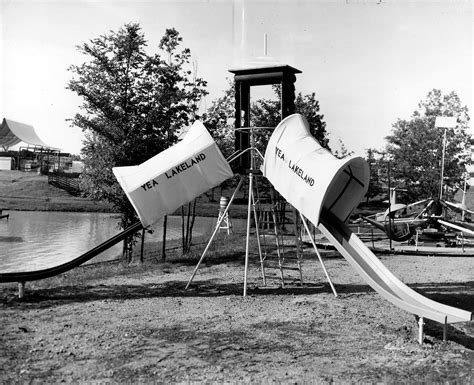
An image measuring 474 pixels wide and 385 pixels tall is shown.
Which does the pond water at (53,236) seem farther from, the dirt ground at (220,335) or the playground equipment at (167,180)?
the playground equipment at (167,180)

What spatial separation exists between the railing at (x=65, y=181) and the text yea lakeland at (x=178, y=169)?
3250 centimetres

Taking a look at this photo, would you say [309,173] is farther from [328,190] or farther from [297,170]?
[328,190]

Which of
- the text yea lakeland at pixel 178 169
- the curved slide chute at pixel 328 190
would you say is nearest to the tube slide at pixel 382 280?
the curved slide chute at pixel 328 190

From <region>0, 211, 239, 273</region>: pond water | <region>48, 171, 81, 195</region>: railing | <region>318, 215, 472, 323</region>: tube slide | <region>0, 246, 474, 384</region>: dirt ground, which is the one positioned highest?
<region>48, 171, 81, 195</region>: railing

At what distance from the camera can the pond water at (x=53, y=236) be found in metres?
15.3

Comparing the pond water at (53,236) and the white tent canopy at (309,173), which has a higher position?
the white tent canopy at (309,173)

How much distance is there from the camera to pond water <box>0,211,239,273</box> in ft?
50.3

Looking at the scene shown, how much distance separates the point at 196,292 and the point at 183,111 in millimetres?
5925

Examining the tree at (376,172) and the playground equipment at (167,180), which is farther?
the tree at (376,172)

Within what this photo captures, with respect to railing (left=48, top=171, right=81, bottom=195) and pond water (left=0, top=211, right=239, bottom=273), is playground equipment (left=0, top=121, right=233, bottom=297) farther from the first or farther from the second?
railing (left=48, top=171, right=81, bottom=195)

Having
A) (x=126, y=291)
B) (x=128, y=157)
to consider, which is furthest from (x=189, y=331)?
(x=128, y=157)

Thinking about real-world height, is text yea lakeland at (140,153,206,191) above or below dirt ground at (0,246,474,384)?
above

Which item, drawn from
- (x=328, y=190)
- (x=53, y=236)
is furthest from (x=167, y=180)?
(x=53, y=236)

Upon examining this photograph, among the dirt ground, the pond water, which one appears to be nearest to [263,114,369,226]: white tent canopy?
the dirt ground
